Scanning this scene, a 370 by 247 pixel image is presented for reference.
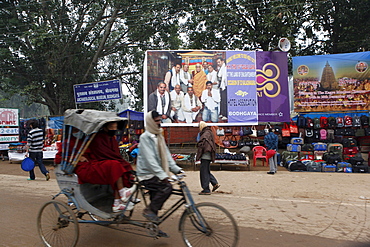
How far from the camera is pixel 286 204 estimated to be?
6.29 m

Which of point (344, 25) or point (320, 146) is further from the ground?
point (344, 25)

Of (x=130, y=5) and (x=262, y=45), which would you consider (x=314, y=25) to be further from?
(x=130, y=5)

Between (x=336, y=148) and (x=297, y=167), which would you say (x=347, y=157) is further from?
(x=297, y=167)

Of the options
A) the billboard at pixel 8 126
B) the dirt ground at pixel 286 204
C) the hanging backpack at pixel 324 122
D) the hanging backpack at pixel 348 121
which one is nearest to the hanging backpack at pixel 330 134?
the hanging backpack at pixel 324 122

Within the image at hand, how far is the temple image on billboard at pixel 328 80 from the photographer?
12.7 m

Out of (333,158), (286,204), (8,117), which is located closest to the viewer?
(286,204)

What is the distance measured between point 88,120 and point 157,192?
1321mm

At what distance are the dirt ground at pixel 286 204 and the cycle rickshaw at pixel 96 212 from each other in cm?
47

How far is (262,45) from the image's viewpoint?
16.6m

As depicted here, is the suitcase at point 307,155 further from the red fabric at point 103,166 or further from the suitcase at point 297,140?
the red fabric at point 103,166

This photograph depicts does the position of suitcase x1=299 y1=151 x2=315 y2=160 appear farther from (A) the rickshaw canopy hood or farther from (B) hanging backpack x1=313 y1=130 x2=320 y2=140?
(A) the rickshaw canopy hood

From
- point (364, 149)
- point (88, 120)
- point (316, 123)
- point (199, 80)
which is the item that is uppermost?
point (199, 80)

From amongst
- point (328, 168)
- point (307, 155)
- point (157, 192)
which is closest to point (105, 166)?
point (157, 192)

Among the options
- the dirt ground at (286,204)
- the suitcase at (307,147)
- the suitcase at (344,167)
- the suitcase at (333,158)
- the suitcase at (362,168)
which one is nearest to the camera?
the dirt ground at (286,204)
